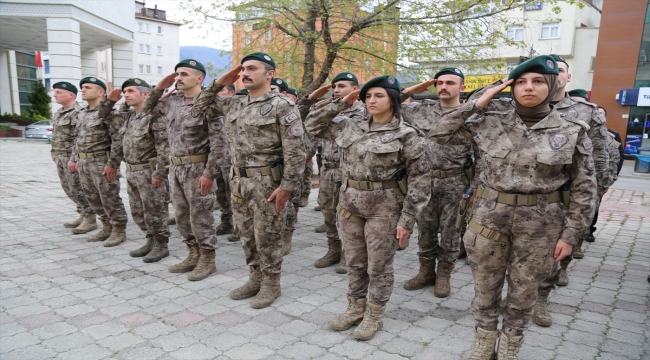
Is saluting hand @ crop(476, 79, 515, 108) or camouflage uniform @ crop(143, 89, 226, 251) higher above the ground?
saluting hand @ crop(476, 79, 515, 108)

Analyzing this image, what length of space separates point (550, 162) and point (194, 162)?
340cm

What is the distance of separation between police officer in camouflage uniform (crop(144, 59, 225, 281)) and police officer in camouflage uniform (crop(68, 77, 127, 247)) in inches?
60.6

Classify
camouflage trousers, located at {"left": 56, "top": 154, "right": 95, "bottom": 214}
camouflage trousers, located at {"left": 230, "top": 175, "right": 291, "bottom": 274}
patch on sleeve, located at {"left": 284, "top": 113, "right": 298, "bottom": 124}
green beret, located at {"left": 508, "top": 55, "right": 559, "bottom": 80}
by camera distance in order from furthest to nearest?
camouflage trousers, located at {"left": 56, "top": 154, "right": 95, "bottom": 214} < camouflage trousers, located at {"left": 230, "top": 175, "right": 291, "bottom": 274} < patch on sleeve, located at {"left": 284, "top": 113, "right": 298, "bottom": 124} < green beret, located at {"left": 508, "top": 55, "right": 559, "bottom": 80}

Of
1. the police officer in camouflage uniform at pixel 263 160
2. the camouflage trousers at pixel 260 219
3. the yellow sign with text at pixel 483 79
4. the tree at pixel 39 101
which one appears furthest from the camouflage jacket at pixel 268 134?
the tree at pixel 39 101

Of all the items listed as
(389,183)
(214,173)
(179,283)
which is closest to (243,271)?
(179,283)

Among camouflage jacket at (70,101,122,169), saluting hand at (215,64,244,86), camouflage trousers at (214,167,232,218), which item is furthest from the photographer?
camouflage trousers at (214,167,232,218)

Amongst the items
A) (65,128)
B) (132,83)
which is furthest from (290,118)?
(65,128)

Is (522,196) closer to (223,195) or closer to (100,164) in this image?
(223,195)

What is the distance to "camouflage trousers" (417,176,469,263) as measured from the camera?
4.16m

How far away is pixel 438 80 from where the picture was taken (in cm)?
402

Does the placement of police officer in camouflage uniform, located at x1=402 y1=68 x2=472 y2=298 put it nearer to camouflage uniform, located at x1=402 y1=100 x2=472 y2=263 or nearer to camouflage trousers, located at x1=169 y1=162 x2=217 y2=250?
camouflage uniform, located at x1=402 y1=100 x2=472 y2=263

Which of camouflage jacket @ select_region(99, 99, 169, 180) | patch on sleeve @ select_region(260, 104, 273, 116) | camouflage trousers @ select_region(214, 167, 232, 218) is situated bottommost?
camouflage trousers @ select_region(214, 167, 232, 218)

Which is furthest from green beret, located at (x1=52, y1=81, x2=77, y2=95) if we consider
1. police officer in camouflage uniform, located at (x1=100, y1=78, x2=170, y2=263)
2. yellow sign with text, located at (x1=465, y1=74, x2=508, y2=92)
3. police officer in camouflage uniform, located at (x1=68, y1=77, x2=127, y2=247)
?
yellow sign with text, located at (x1=465, y1=74, x2=508, y2=92)

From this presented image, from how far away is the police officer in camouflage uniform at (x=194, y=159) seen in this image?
14.6 ft
